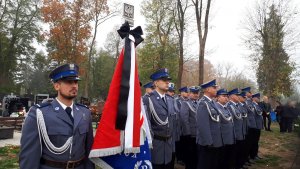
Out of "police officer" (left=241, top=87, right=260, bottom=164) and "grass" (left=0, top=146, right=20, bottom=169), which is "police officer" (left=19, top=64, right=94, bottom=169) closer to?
"grass" (left=0, top=146, right=20, bottom=169)

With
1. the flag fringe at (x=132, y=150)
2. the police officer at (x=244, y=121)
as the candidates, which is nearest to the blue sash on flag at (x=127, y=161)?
the flag fringe at (x=132, y=150)

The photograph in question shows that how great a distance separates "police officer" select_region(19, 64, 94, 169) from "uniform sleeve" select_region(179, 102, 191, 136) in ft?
18.3

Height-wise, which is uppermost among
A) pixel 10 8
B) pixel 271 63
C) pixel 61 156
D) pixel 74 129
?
pixel 10 8

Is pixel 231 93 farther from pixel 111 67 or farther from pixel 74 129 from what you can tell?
pixel 111 67

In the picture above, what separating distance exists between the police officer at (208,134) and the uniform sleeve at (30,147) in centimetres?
395

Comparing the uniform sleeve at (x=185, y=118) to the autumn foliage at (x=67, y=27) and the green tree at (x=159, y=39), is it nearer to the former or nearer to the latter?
the autumn foliage at (x=67, y=27)

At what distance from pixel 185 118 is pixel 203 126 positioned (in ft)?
8.24

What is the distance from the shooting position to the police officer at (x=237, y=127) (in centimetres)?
887

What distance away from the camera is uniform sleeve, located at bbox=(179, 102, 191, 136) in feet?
29.8

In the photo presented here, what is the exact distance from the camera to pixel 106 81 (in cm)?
5484

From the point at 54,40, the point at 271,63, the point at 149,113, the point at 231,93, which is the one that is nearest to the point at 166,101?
the point at 149,113

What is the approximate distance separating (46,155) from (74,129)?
37 cm

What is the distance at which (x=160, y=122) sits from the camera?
586 cm

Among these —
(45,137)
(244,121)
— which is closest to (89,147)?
(45,137)
